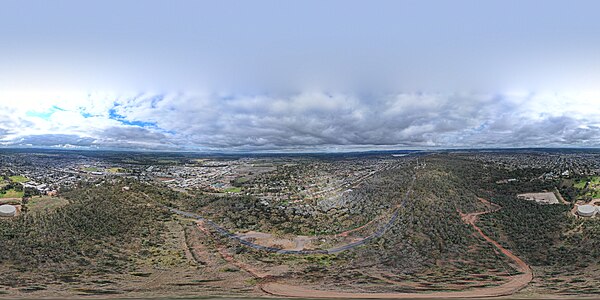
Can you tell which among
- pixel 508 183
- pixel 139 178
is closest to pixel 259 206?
pixel 139 178

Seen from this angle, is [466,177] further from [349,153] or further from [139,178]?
[139,178]

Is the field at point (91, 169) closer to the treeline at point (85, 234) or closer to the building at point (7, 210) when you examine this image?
the treeline at point (85, 234)

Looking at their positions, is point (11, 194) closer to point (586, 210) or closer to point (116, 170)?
point (116, 170)

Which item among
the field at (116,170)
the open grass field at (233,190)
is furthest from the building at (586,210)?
the field at (116,170)

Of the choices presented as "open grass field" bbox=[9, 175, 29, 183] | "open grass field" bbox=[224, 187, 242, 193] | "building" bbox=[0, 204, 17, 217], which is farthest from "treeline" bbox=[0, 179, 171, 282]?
"open grass field" bbox=[224, 187, 242, 193]

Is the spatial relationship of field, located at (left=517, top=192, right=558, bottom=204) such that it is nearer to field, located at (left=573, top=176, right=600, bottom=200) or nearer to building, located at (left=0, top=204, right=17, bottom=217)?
field, located at (left=573, top=176, right=600, bottom=200)
